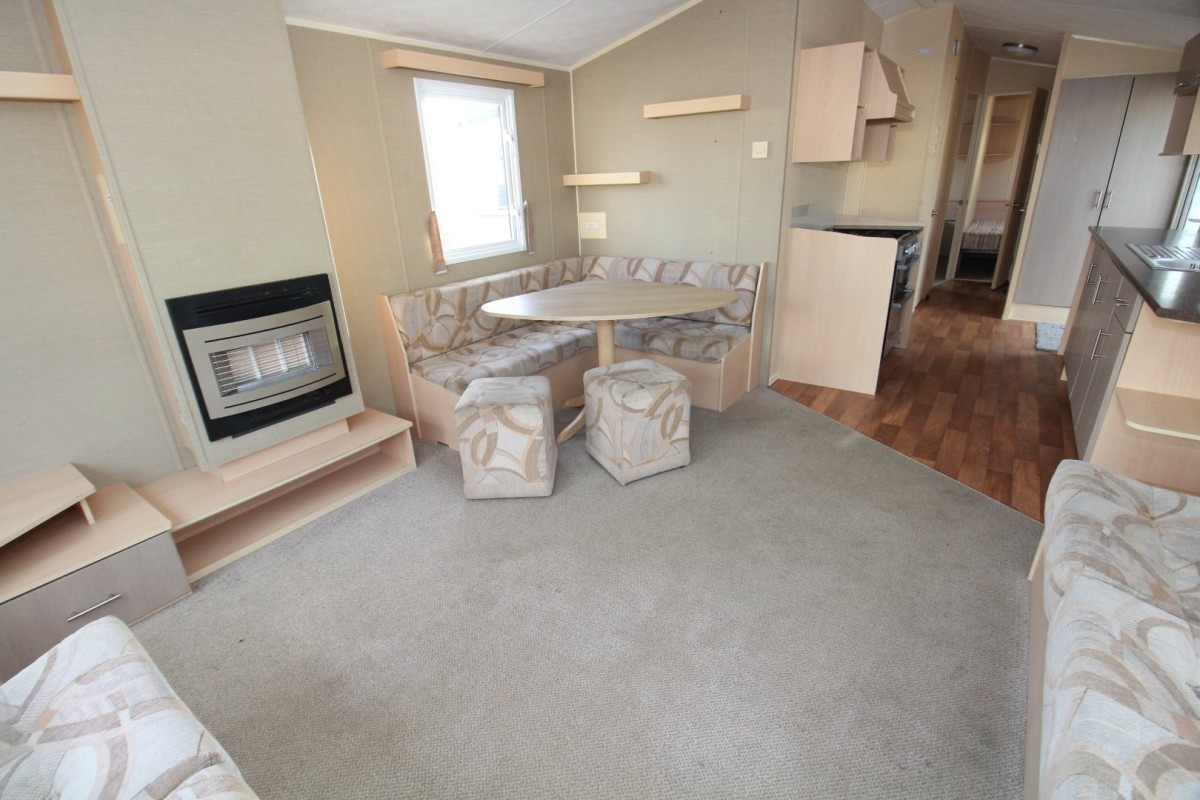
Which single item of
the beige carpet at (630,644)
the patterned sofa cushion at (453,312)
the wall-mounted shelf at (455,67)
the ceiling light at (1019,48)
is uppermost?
the ceiling light at (1019,48)

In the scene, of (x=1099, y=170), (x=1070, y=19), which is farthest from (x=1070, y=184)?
(x=1070, y=19)

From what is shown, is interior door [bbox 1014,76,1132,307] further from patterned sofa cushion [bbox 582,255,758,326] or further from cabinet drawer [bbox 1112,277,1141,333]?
patterned sofa cushion [bbox 582,255,758,326]

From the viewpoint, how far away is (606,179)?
420 centimetres

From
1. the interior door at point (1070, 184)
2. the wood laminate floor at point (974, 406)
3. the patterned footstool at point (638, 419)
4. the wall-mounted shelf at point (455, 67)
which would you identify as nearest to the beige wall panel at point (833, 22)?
the wall-mounted shelf at point (455, 67)

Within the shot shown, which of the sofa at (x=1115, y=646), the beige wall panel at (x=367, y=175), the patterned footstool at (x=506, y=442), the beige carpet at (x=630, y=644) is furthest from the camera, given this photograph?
the beige wall panel at (x=367, y=175)

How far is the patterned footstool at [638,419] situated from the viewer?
107 inches

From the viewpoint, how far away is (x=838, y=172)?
459 cm

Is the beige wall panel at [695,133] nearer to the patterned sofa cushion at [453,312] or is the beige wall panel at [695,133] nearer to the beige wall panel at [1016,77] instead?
the patterned sofa cushion at [453,312]

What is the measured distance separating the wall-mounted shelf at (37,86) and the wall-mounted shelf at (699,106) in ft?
9.88

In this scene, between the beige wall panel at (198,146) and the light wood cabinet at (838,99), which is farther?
the light wood cabinet at (838,99)

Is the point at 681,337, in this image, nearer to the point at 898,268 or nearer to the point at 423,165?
the point at 898,268

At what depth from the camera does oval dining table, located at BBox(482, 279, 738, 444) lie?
2.84 metres

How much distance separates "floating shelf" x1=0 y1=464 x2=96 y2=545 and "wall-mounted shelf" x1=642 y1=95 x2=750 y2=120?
363 centimetres

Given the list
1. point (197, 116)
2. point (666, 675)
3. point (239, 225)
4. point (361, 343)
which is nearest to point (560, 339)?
point (361, 343)
